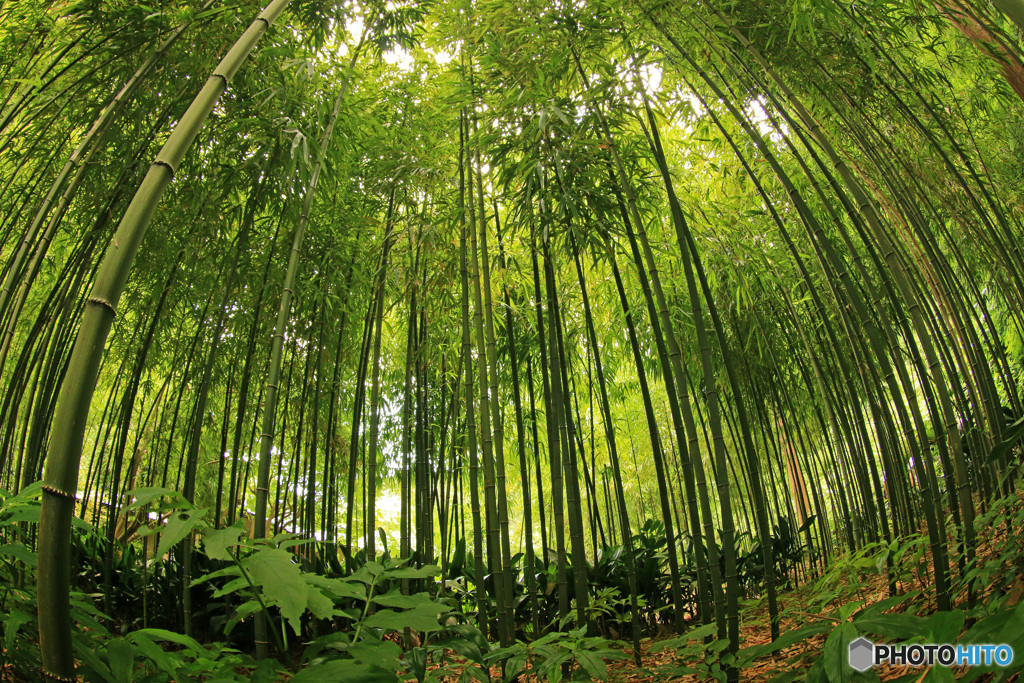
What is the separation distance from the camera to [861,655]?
0.90 m

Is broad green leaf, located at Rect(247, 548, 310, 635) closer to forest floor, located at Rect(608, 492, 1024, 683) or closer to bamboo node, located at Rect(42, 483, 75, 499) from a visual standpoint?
bamboo node, located at Rect(42, 483, 75, 499)

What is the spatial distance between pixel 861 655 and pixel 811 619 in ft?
5.18

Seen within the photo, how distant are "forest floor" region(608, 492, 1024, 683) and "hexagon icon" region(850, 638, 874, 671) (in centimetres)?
5

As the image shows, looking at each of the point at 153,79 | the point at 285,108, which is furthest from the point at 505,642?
the point at 153,79

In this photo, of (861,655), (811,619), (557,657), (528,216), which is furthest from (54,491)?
(811,619)

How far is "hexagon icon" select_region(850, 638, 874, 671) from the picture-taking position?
0.87m

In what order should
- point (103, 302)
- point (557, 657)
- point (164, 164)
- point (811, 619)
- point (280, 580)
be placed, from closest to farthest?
point (280, 580)
point (103, 302)
point (164, 164)
point (557, 657)
point (811, 619)

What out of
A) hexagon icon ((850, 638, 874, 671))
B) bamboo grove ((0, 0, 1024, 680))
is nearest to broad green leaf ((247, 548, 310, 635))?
bamboo grove ((0, 0, 1024, 680))

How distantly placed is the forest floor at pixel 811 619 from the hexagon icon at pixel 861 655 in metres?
0.05

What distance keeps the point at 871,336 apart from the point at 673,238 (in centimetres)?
176

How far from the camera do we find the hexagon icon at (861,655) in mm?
873

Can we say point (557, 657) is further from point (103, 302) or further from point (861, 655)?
point (103, 302)

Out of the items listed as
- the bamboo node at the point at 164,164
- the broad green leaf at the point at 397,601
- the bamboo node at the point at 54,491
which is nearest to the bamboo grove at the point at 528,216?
the bamboo node at the point at 164,164

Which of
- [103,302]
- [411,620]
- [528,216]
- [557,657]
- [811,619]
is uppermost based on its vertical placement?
[528,216]
